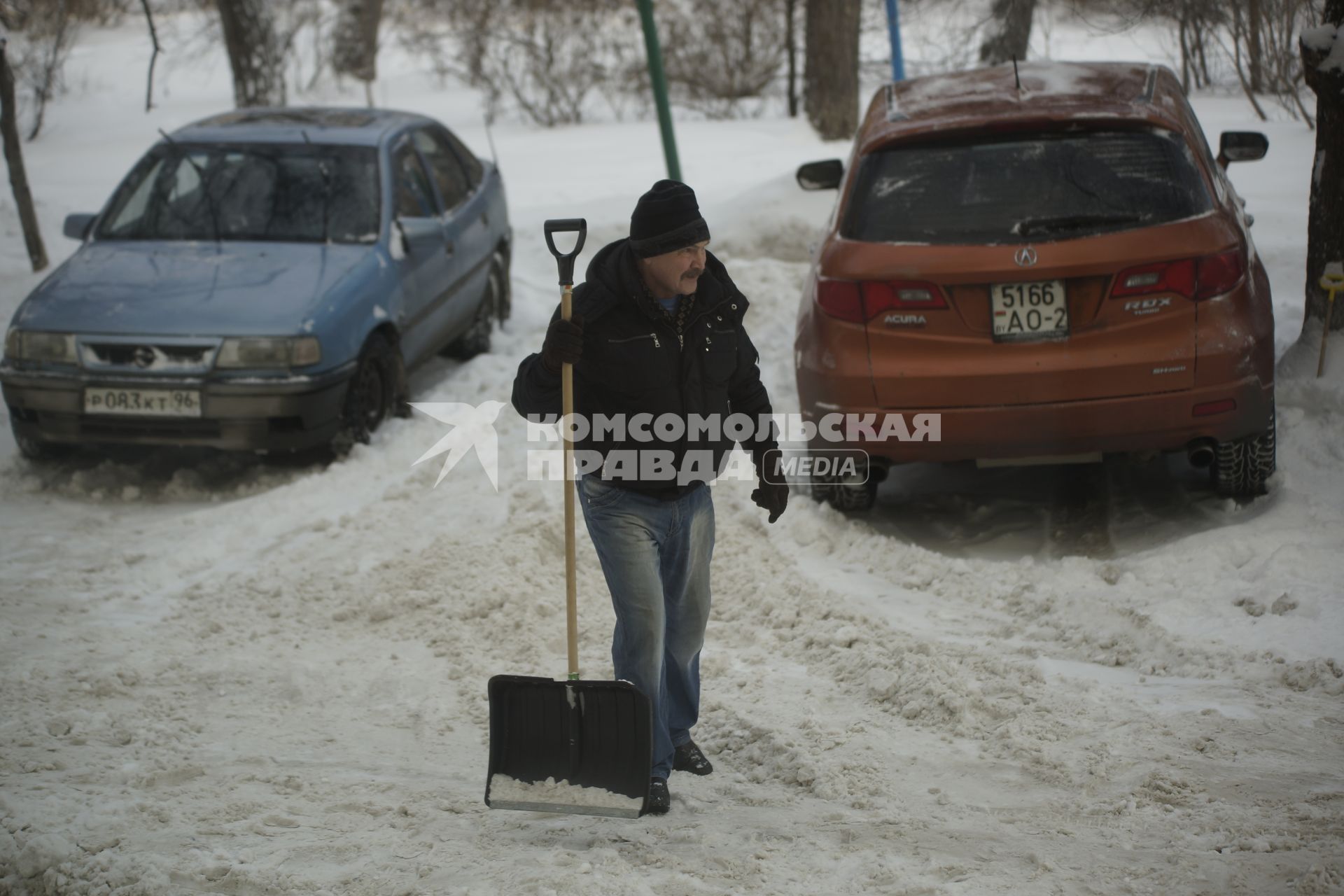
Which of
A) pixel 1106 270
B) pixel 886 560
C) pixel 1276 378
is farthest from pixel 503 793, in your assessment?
pixel 1276 378

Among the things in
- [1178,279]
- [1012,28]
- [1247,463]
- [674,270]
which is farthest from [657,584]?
[1012,28]

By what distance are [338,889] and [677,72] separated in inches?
744

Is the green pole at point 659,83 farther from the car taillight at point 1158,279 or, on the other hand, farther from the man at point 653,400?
the man at point 653,400

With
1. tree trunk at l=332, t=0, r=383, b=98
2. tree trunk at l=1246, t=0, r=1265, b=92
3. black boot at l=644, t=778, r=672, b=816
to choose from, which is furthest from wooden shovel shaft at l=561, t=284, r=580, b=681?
tree trunk at l=332, t=0, r=383, b=98

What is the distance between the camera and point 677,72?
2100cm

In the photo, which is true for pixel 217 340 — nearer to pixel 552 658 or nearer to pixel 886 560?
pixel 552 658

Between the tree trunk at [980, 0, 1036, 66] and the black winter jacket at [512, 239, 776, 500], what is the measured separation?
32.6 feet

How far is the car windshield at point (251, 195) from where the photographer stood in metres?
7.93

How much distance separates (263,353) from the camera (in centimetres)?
691

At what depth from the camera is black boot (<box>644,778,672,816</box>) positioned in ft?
13.1

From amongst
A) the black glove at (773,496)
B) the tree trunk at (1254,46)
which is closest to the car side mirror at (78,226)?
the black glove at (773,496)

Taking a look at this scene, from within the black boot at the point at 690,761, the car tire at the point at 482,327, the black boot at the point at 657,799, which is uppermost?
the black boot at the point at 657,799

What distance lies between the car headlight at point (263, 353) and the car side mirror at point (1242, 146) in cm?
470

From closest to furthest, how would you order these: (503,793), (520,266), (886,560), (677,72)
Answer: (503,793) → (886,560) → (520,266) → (677,72)
